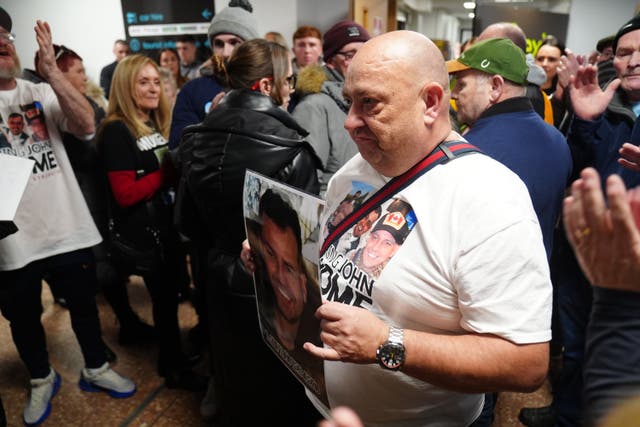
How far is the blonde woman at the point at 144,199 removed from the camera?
6.39ft

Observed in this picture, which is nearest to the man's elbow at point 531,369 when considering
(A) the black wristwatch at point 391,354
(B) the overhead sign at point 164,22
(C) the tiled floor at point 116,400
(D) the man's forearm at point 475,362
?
(D) the man's forearm at point 475,362

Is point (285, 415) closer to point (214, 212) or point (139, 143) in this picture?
point (214, 212)

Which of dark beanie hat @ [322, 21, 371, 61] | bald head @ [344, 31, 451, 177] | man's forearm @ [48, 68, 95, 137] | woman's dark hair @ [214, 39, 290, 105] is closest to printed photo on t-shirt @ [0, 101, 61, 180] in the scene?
man's forearm @ [48, 68, 95, 137]

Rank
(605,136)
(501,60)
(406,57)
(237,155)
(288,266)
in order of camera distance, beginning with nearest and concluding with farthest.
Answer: (406,57) < (288,266) < (237,155) < (501,60) < (605,136)

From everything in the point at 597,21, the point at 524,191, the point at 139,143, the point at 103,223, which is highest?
the point at 597,21

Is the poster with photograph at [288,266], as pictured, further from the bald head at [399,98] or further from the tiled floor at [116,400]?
the tiled floor at [116,400]

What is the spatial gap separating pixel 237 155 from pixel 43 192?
106 centimetres

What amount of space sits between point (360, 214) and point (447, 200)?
212 mm

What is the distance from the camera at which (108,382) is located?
215cm

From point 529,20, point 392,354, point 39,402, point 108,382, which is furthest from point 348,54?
point 529,20

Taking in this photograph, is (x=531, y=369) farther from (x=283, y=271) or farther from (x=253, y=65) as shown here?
(x=253, y=65)

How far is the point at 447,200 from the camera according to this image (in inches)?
32.7

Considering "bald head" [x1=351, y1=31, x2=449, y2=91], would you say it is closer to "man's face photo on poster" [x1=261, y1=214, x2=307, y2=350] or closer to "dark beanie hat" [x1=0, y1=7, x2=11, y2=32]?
"man's face photo on poster" [x1=261, y1=214, x2=307, y2=350]

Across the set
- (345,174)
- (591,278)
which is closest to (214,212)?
(345,174)
